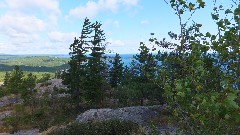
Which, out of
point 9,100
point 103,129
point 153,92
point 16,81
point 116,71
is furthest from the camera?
point 16,81

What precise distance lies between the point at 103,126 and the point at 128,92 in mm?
21679

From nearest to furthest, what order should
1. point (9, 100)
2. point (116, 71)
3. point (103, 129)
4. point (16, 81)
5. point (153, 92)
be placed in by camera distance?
1. point (103, 129)
2. point (153, 92)
3. point (116, 71)
4. point (9, 100)
5. point (16, 81)

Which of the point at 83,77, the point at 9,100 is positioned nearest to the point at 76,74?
the point at 83,77

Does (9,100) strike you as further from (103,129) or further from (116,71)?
(103,129)

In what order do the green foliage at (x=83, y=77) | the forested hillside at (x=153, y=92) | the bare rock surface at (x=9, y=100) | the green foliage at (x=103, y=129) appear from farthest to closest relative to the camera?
1. the bare rock surface at (x=9, y=100)
2. the green foliage at (x=83, y=77)
3. the green foliage at (x=103, y=129)
4. the forested hillside at (x=153, y=92)

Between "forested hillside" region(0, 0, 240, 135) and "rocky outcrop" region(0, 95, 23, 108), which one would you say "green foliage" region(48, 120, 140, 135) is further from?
"rocky outcrop" region(0, 95, 23, 108)

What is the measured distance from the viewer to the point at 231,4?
618 centimetres

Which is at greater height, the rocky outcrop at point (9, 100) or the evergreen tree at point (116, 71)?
the evergreen tree at point (116, 71)

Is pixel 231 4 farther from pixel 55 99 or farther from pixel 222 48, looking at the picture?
pixel 55 99

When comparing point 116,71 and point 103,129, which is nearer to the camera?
point 103,129

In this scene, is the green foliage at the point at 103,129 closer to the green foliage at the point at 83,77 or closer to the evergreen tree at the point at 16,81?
the green foliage at the point at 83,77

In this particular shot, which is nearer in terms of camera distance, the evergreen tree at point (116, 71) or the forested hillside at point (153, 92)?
the forested hillside at point (153, 92)

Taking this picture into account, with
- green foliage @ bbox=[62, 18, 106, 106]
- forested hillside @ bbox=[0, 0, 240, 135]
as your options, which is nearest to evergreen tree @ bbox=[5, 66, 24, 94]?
forested hillside @ bbox=[0, 0, 240, 135]

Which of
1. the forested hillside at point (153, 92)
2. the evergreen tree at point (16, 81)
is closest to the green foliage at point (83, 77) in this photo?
the forested hillside at point (153, 92)
